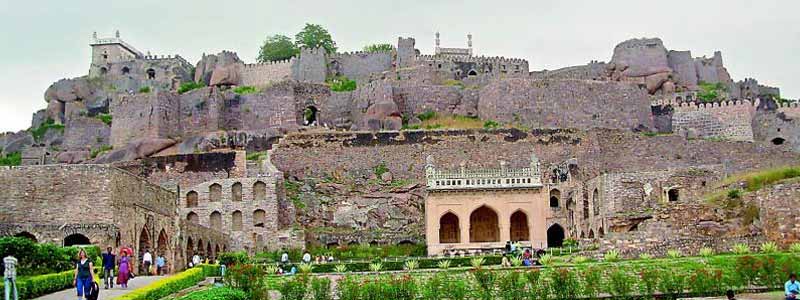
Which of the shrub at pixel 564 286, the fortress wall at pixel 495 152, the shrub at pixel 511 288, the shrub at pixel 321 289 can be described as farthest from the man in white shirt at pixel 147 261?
the fortress wall at pixel 495 152

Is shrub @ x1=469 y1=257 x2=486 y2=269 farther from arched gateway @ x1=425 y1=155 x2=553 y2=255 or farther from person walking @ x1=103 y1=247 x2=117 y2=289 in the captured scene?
arched gateway @ x1=425 y1=155 x2=553 y2=255

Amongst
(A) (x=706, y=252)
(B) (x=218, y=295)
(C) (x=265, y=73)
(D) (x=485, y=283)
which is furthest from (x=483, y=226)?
(B) (x=218, y=295)

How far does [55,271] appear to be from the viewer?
27297 millimetres

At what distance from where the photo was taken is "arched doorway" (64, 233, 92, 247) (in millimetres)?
34312

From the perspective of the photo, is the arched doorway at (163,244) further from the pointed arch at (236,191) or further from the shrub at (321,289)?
the shrub at (321,289)

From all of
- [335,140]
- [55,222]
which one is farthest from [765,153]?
[55,222]

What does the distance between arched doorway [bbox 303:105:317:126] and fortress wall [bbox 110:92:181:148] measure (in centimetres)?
865

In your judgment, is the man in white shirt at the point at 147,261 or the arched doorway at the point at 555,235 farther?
the arched doorway at the point at 555,235

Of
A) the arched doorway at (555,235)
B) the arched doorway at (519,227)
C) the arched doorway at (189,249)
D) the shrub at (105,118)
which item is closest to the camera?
the arched doorway at (189,249)

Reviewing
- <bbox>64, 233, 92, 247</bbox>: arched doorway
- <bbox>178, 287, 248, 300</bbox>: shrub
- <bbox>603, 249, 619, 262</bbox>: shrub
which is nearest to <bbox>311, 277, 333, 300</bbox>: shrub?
<bbox>178, 287, 248, 300</bbox>: shrub

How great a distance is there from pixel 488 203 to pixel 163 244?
18788 mm

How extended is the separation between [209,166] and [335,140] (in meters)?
7.92

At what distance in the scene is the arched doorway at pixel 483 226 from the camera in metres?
54.6

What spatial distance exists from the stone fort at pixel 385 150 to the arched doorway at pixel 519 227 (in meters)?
0.12
